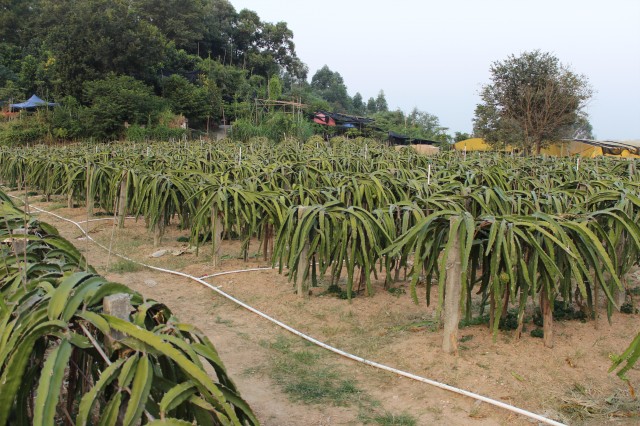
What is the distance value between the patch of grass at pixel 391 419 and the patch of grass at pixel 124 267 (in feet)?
13.9

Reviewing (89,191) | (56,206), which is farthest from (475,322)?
(56,206)

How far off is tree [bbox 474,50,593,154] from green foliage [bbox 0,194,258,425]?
19.9m

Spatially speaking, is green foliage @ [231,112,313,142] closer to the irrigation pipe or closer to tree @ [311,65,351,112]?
the irrigation pipe

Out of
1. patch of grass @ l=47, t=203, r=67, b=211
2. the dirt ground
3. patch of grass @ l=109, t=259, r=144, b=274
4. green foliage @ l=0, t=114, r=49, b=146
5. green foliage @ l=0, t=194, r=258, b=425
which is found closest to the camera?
green foliage @ l=0, t=194, r=258, b=425

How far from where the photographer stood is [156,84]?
29.4m

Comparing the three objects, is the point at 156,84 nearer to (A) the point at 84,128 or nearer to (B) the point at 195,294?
(A) the point at 84,128

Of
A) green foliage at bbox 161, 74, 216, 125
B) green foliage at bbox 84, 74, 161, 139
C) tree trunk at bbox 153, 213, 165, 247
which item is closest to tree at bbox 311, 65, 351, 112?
green foliage at bbox 161, 74, 216, 125

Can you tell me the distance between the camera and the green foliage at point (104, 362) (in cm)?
154

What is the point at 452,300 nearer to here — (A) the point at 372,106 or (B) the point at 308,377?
(B) the point at 308,377

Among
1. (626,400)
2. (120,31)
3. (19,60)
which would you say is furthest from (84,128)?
(626,400)

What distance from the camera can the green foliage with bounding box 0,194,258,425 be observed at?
1543mm

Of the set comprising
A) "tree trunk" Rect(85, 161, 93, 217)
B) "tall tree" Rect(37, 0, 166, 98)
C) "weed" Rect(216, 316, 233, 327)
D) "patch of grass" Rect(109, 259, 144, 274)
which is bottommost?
"weed" Rect(216, 316, 233, 327)

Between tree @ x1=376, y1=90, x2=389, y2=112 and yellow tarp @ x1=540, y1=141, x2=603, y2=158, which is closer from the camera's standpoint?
yellow tarp @ x1=540, y1=141, x2=603, y2=158

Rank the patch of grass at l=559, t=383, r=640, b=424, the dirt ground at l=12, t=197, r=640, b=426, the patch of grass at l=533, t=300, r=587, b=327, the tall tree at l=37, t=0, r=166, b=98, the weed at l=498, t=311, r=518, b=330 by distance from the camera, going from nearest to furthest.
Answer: the patch of grass at l=559, t=383, r=640, b=424, the dirt ground at l=12, t=197, r=640, b=426, the weed at l=498, t=311, r=518, b=330, the patch of grass at l=533, t=300, r=587, b=327, the tall tree at l=37, t=0, r=166, b=98
